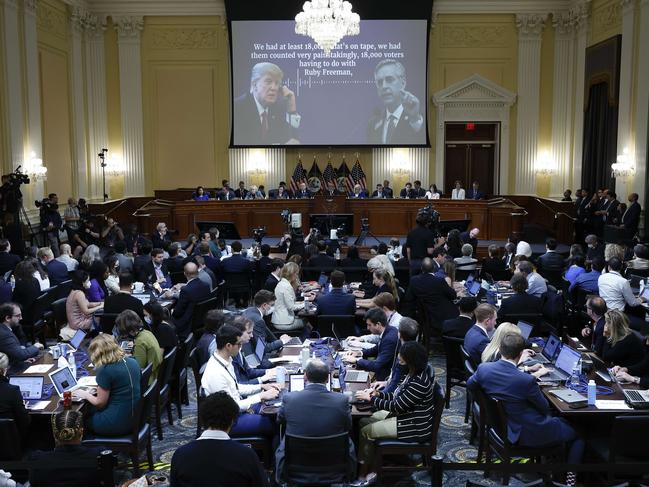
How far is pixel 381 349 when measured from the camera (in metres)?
6.70

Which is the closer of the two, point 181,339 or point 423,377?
point 423,377

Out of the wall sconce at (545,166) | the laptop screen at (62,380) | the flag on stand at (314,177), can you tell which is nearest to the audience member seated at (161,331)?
the laptop screen at (62,380)

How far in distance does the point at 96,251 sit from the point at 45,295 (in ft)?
6.39

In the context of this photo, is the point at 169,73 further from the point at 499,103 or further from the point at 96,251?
the point at 96,251

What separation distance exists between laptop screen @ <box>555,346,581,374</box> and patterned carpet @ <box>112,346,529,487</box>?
3.45 ft

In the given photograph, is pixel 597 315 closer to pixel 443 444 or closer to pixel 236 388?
pixel 443 444

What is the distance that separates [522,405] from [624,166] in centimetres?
1324

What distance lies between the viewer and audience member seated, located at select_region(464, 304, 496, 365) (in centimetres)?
693

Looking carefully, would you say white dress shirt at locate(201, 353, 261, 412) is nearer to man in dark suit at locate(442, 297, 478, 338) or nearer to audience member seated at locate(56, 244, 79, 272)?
man in dark suit at locate(442, 297, 478, 338)

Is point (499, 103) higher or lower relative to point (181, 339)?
higher

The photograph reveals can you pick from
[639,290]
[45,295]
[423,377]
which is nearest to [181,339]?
[45,295]

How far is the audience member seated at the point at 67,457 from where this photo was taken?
4355mm

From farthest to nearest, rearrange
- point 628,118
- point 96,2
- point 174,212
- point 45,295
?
point 96,2
point 174,212
point 628,118
point 45,295

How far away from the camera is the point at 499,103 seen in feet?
71.7
